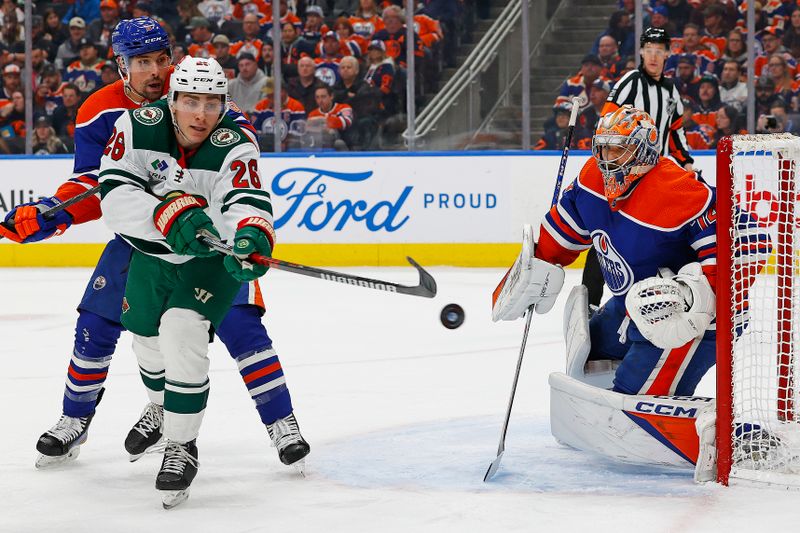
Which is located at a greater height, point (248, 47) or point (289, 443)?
point (248, 47)

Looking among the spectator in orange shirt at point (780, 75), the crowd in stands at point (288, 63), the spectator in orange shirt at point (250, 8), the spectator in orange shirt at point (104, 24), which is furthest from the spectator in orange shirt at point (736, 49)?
the spectator in orange shirt at point (104, 24)

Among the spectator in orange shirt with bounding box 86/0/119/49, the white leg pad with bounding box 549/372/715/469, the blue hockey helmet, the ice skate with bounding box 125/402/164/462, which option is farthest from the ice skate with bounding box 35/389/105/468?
the spectator in orange shirt with bounding box 86/0/119/49

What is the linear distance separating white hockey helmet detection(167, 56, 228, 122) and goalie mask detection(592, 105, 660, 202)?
92 cm

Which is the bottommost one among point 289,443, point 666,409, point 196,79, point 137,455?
point 137,455

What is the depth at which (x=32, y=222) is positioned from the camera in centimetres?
304

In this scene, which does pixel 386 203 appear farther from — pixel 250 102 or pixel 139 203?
pixel 139 203

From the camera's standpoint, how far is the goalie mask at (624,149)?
2955 millimetres

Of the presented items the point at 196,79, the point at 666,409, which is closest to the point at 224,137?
the point at 196,79

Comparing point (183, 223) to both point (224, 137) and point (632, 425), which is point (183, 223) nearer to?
point (224, 137)

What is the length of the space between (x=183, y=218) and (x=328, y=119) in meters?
5.19

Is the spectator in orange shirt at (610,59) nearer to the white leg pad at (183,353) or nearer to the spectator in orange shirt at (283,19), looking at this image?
the spectator in orange shirt at (283,19)

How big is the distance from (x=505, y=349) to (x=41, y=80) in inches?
175

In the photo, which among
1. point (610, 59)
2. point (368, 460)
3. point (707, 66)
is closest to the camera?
point (368, 460)

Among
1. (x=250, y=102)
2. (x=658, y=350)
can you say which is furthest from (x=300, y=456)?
(x=250, y=102)
